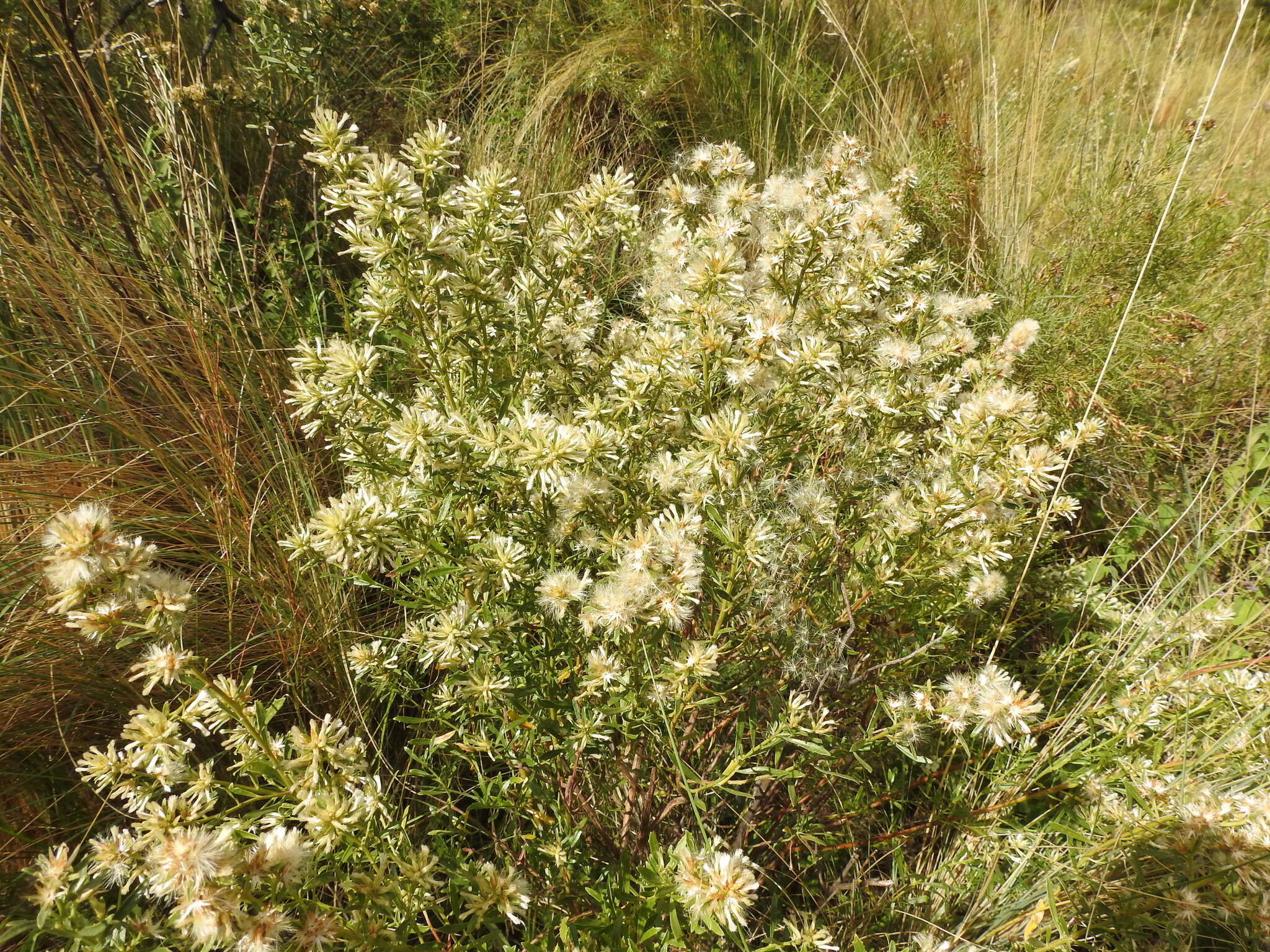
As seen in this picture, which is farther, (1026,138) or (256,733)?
(1026,138)

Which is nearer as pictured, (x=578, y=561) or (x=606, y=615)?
(x=606, y=615)

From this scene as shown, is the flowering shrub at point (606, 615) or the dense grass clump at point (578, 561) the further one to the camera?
the dense grass clump at point (578, 561)

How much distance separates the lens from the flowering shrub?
3.81 feet

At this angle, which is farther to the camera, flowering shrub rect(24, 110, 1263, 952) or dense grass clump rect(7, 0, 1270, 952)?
dense grass clump rect(7, 0, 1270, 952)

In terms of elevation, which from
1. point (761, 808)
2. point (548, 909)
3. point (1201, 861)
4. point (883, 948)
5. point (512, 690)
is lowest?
point (883, 948)

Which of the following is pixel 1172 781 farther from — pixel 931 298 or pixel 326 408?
pixel 326 408

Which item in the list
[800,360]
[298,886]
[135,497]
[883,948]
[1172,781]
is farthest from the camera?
[135,497]

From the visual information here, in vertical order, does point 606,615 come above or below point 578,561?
above

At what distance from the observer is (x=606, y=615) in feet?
4.34

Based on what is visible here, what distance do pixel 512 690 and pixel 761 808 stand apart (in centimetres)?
84

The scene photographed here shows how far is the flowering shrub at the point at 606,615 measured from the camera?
116 cm

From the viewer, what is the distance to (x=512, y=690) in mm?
1435

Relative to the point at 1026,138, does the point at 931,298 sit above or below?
below

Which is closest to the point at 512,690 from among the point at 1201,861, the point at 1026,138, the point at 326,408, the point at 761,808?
the point at 326,408
